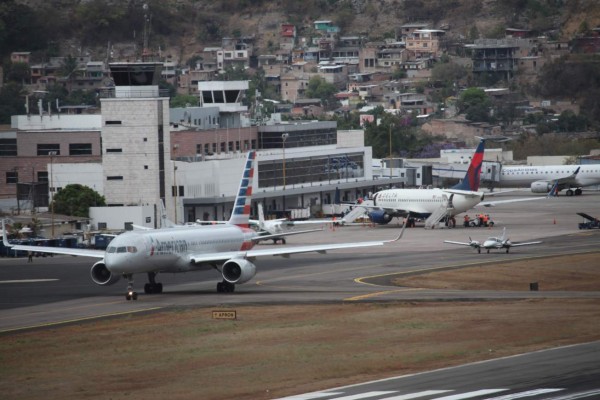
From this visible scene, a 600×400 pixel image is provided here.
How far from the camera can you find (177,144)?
538 ft

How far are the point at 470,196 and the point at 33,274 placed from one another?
1999 inches

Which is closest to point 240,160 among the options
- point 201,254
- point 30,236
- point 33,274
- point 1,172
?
point 1,172

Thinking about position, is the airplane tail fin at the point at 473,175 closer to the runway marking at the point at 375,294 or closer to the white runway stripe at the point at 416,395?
the runway marking at the point at 375,294

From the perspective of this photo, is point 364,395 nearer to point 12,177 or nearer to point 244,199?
point 244,199

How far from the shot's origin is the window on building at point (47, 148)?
16038cm

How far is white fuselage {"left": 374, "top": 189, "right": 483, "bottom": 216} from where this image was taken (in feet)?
447

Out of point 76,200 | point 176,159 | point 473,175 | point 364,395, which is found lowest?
point 364,395

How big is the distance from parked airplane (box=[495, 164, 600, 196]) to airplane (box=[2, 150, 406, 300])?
92.6m

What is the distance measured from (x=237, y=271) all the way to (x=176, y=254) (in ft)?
10.9

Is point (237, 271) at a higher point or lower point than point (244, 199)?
lower

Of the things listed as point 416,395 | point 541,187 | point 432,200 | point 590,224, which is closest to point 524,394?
point 416,395

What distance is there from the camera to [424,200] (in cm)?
13912

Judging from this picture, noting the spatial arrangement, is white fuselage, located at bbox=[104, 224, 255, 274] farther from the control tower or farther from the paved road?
the control tower

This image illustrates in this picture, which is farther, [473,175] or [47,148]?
[47,148]
